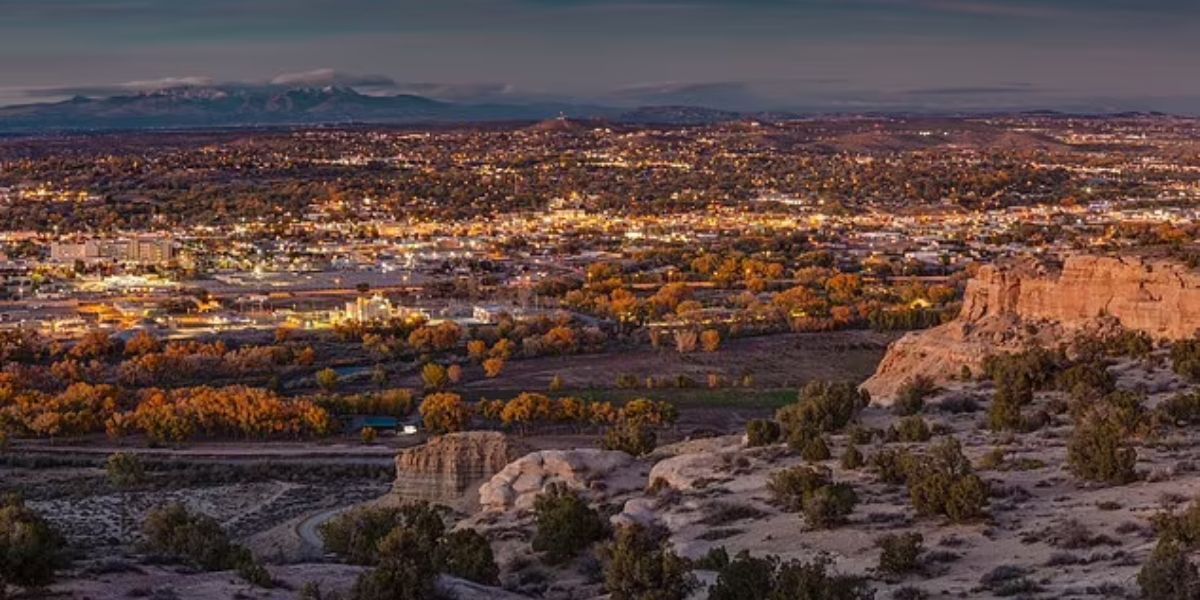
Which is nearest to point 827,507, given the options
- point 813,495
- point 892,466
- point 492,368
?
point 813,495

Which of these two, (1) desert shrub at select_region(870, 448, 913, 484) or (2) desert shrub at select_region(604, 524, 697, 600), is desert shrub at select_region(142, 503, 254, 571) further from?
(1) desert shrub at select_region(870, 448, 913, 484)

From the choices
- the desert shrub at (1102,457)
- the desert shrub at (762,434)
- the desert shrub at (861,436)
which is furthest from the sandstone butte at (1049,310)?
the desert shrub at (1102,457)

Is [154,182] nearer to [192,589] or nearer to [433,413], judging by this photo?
[433,413]

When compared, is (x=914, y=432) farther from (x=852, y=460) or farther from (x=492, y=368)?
(x=492, y=368)

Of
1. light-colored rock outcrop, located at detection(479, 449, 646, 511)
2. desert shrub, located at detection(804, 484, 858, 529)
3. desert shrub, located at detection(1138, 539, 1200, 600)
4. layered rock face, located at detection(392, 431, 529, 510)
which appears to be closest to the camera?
desert shrub, located at detection(1138, 539, 1200, 600)

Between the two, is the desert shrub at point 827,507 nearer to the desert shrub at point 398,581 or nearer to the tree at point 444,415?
the desert shrub at point 398,581

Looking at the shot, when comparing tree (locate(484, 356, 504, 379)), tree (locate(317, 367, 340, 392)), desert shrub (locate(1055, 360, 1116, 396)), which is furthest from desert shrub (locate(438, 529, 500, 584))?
tree (locate(484, 356, 504, 379))

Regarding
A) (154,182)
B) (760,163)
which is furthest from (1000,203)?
(154,182)
